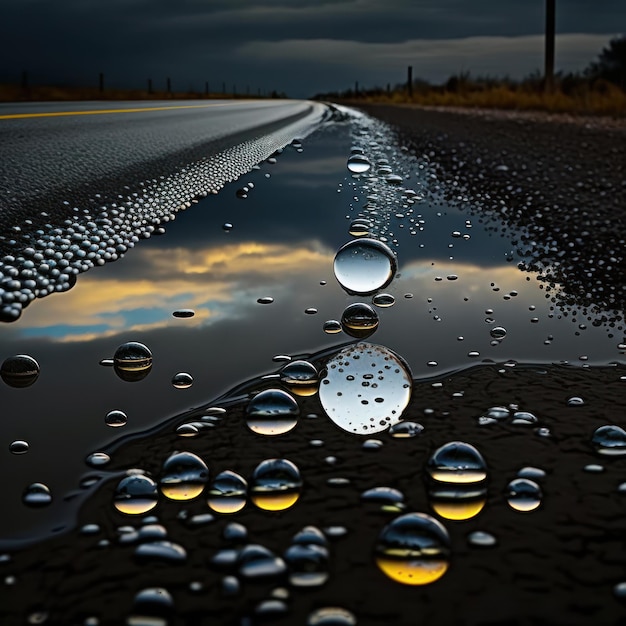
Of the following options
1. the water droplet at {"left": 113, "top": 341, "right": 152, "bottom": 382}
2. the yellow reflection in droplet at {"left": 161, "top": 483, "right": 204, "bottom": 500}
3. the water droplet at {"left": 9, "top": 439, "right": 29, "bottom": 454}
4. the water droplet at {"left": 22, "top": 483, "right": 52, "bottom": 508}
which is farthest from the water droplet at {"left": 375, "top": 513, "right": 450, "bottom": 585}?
the water droplet at {"left": 113, "top": 341, "right": 152, "bottom": 382}

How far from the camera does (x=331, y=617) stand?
0.72m

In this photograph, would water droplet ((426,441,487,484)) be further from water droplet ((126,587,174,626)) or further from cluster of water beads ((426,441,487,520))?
water droplet ((126,587,174,626))

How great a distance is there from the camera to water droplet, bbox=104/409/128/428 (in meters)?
1.18

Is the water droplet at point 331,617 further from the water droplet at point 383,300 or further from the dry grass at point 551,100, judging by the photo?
the dry grass at point 551,100

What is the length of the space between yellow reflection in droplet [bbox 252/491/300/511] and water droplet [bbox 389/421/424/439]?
220mm

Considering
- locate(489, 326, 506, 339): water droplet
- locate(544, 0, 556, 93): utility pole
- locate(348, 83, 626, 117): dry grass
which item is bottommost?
locate(489, 326, 506, 339): water droplet

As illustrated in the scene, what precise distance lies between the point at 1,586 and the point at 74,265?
138cm

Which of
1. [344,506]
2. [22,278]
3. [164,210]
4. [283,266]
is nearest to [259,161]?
[164,210]

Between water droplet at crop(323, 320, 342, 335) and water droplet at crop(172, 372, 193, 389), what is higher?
water droplet at crop(323, 320, 342, 335)

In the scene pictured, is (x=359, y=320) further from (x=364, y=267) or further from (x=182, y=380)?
(x=182, y=380)

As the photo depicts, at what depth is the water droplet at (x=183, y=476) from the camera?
959mm

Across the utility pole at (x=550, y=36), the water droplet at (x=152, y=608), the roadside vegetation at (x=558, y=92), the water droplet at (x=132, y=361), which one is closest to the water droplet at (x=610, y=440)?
the water droplet at (x=152, y=608)

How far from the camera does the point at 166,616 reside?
2.39 ft

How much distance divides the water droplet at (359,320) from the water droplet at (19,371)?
585mm
